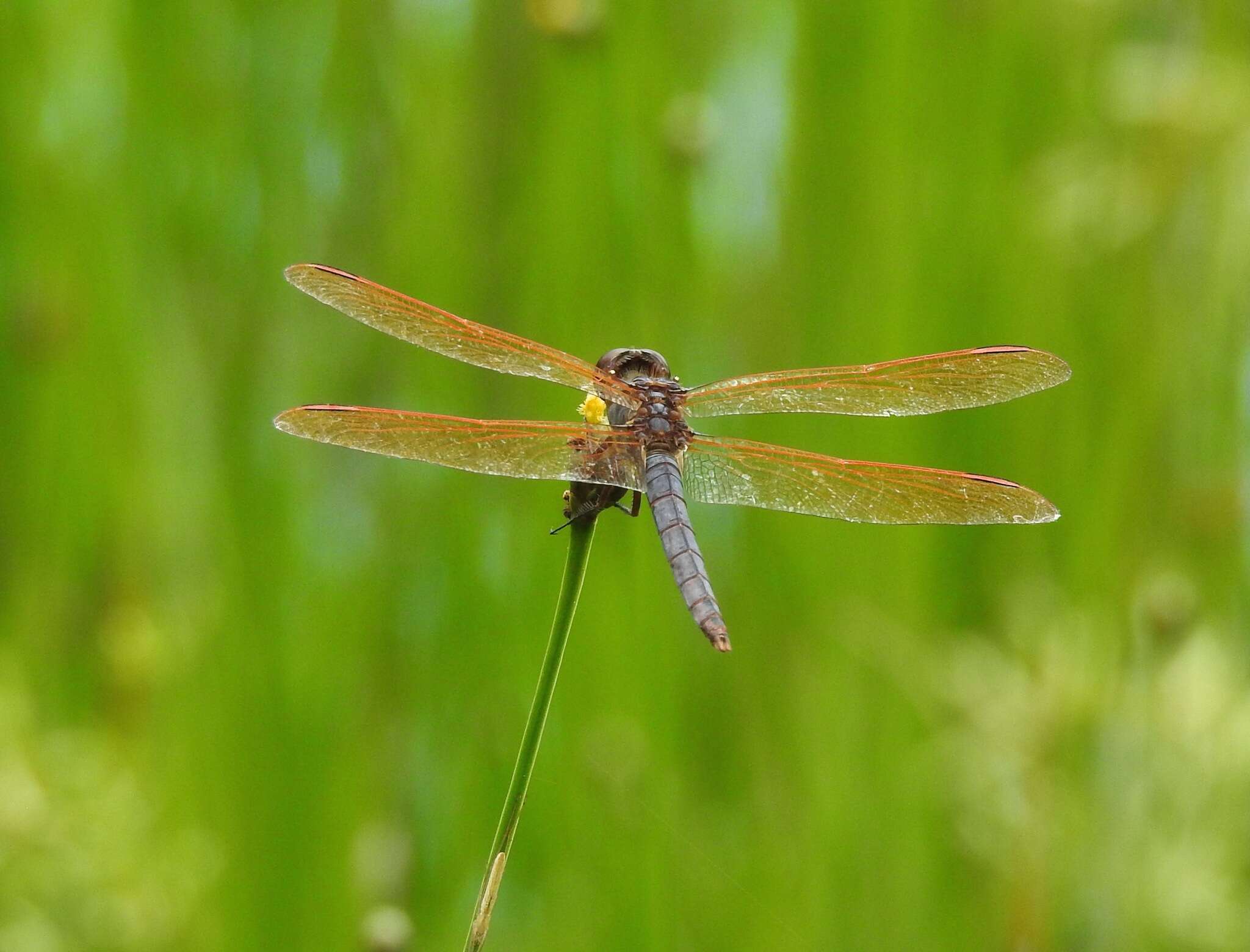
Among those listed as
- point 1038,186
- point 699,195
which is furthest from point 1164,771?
point 699,195

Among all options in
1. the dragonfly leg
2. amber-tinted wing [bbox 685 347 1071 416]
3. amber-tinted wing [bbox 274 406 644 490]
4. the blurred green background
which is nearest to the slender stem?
the dragonfly leg

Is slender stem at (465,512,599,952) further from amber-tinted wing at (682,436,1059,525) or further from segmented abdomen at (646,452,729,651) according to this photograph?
amber-tinted wing at (682,436,1059,525)

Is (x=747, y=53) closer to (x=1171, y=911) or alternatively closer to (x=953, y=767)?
(x=953, y=767)

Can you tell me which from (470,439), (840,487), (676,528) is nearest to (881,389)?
(840,487)

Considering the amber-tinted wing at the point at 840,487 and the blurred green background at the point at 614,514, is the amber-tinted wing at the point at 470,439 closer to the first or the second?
the amber-tinted wing at the point at 840,487

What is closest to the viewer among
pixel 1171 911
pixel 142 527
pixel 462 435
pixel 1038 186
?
pixel 462 435

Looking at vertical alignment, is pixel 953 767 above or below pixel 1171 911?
above

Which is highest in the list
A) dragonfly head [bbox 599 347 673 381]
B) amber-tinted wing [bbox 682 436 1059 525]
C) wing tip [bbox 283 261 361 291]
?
wing tip [bbox 283 261 361 291]
